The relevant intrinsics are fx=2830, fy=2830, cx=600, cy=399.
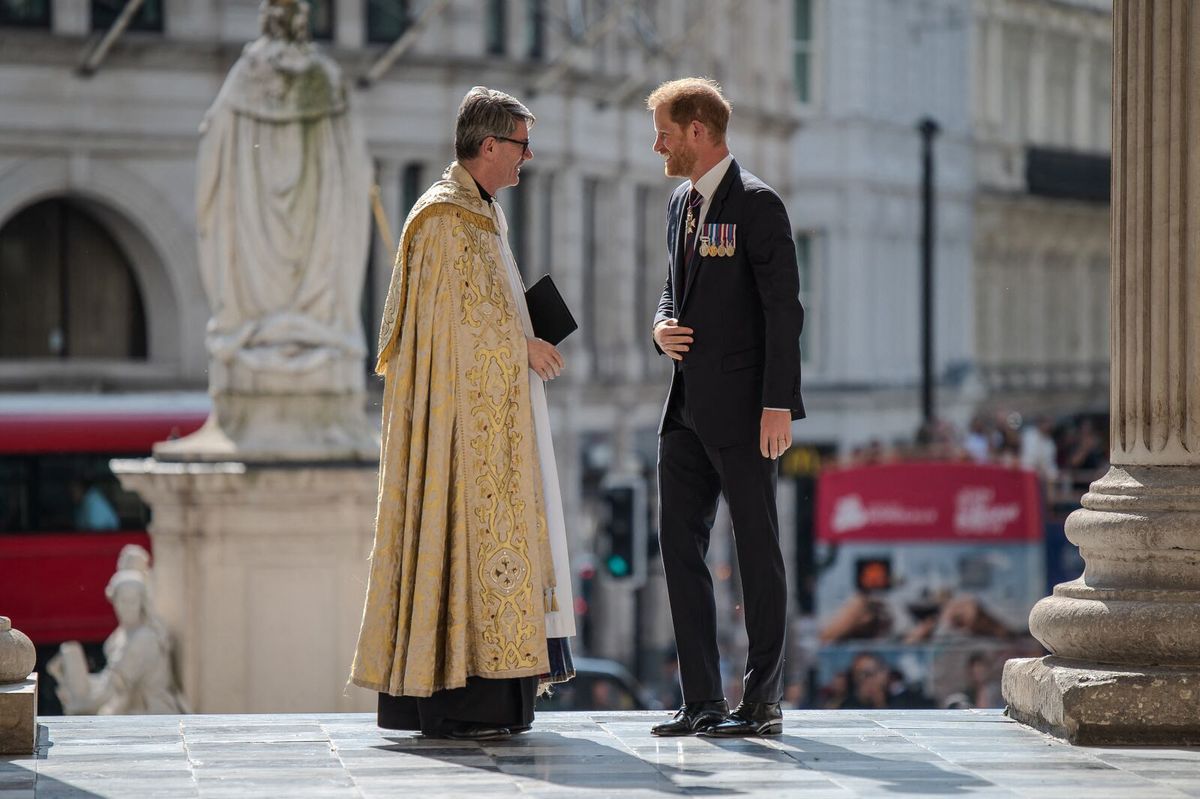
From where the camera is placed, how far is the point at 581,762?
8531 millimetres

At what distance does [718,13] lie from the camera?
40.9m

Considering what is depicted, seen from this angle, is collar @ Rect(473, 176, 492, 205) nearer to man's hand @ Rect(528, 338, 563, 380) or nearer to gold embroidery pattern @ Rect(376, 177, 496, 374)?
gold embroidery pattern @ Rect(376, 177, 496, 374)

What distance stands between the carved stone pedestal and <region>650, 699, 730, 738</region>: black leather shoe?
5921mm

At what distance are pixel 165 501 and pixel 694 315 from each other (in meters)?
6.56

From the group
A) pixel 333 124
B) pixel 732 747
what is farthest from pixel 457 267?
pixel 333 124

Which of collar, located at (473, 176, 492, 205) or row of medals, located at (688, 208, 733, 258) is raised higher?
collar, located at (473, 176, 492, 205)

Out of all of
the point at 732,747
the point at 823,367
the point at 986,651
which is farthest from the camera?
the point at 823,367

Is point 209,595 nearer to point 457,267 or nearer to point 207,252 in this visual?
point 207,252

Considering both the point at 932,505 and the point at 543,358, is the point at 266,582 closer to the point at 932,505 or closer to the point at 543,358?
the point at 543,358

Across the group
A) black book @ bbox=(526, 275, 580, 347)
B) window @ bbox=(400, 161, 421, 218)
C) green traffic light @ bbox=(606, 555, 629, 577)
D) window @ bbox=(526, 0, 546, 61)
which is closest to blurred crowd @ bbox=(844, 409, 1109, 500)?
window @ bbox=(400, 161, 421, 218)

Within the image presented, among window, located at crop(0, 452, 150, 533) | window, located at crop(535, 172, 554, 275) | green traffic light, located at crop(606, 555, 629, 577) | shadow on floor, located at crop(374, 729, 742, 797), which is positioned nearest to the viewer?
shadow on floor, located at crop(374, 729, 742, 797)

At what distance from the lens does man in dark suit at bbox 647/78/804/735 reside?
902 centimetres

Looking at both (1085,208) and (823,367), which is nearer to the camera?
(823,367)

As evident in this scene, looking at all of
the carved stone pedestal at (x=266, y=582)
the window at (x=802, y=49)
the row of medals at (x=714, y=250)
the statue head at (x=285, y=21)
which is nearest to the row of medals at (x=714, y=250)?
the row of medals at (x=714, y=250)
